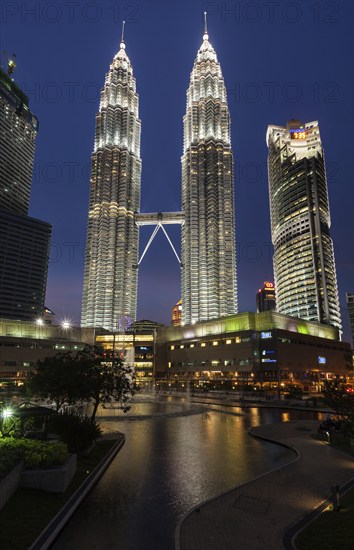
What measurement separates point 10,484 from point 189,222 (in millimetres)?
163299

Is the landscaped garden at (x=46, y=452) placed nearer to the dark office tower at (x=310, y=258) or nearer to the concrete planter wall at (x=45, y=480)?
the concrete planter wall at (x=45, y=480)

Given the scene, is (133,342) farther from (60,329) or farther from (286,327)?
(286,327)

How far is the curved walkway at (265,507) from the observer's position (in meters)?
10.8

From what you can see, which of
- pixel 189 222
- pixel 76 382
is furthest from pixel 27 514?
pixel 189 222

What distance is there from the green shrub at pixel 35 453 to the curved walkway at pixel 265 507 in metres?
6.40

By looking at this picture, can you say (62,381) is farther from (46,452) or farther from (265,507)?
(265,507)

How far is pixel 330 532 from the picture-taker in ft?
35.2

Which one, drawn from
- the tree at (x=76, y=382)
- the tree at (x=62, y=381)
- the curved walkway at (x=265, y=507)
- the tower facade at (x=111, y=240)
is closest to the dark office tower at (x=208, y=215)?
the tower facade at (x=111, y=240)

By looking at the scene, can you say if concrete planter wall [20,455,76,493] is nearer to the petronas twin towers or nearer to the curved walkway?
the curved walkway

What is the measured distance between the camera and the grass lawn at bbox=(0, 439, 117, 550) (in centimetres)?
1052

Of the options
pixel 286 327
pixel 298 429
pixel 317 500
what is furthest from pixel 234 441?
pixel 286 327

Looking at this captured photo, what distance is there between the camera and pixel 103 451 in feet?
72.2

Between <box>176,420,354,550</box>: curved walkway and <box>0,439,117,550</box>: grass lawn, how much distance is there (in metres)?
4.40

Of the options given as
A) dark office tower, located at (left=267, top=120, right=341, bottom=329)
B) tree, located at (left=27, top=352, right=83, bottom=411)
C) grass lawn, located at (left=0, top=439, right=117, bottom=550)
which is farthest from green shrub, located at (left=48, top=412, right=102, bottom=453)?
dark office tower, located at (left=267, top=120, right=341, bottom=329)
